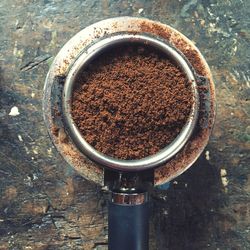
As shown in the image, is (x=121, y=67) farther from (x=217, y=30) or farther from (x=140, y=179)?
(x=217, y=30)

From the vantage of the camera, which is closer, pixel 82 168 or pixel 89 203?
pixel 82 168

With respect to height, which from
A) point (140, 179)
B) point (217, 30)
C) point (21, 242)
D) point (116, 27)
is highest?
point (217, 30)

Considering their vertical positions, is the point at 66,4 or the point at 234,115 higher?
the point at 66,4

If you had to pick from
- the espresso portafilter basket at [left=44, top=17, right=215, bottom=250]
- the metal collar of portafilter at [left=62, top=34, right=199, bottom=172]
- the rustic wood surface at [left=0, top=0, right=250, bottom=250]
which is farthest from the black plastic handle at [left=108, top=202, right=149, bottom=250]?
the rustic wood surface at [left=0, top=0, right=250, bottom=250]

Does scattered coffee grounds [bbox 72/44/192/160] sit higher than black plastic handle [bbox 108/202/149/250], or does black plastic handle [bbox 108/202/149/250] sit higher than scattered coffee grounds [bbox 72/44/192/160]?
scattered coffee grounds [bbox 72/44/192/160]

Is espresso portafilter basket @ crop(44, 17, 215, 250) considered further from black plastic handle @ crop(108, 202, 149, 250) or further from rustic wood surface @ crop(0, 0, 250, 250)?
rustic wood surface @ crop(0, 0, 250, 250)

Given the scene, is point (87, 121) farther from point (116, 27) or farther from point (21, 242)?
point (21, 242)

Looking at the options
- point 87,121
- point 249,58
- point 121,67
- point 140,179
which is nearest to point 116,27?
point 121,67
